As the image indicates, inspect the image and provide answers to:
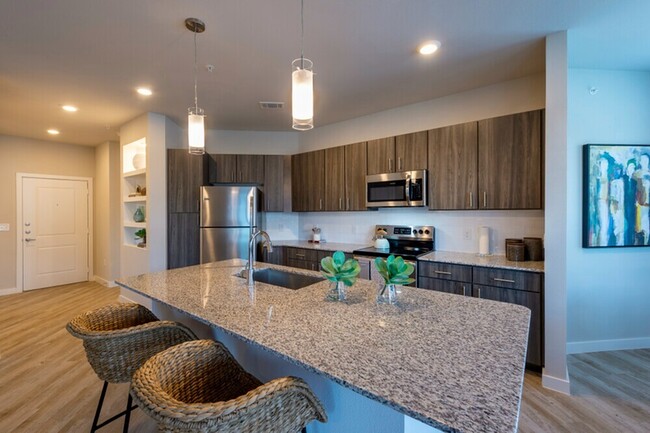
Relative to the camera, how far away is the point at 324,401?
126cm

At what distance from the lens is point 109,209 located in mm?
5352

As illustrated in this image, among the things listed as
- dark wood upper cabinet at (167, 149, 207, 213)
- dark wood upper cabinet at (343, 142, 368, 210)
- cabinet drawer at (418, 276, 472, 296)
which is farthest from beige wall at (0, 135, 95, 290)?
cabinet drawer at (418, 276, 472, 296)

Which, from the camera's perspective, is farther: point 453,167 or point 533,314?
point 453,167

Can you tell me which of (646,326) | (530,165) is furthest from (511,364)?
(646,326)

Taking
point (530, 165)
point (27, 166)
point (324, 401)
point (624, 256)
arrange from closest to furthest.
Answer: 1. point (324, 401)
2. point (530, 165)
3. point (624, 256)
4. point (27, 166)

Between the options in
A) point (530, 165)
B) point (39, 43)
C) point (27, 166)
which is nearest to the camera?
point (39, 43)

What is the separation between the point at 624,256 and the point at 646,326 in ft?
2.34

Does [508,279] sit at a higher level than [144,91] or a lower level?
lower

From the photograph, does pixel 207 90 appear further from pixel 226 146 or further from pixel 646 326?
pixel 646 326

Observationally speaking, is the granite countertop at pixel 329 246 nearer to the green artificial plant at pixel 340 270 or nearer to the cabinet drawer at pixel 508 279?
the cabinet drawer at pixel 508 279

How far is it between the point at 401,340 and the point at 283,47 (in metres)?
2.27

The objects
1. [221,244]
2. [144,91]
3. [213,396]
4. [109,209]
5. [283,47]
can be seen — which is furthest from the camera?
[109,209]

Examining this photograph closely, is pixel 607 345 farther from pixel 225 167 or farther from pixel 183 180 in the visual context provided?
pixel 183 180

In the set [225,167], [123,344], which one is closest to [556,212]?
[123,344]
